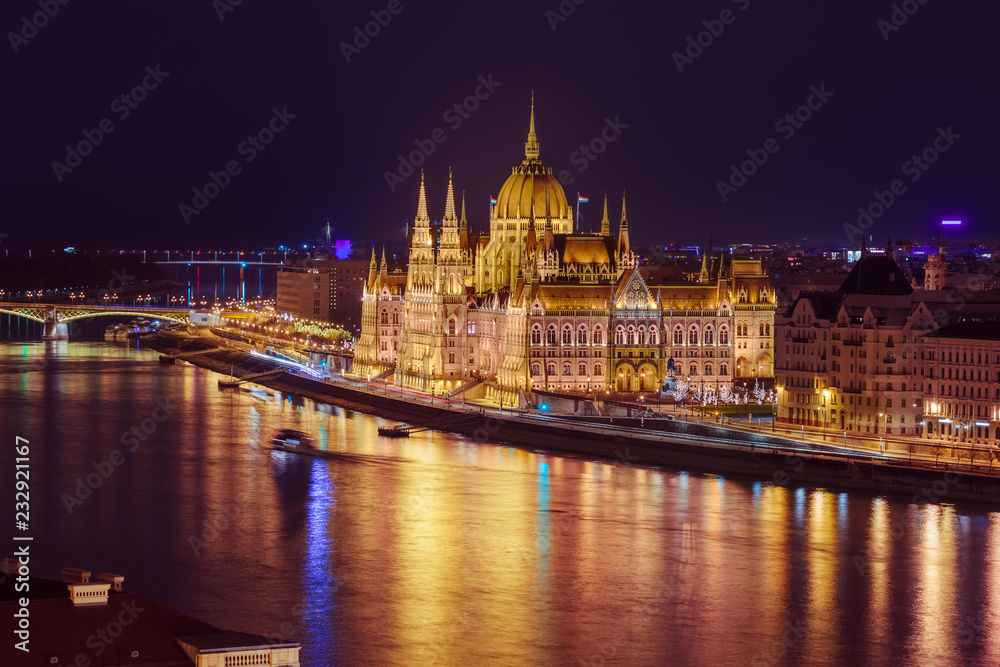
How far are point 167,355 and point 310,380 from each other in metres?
23.6

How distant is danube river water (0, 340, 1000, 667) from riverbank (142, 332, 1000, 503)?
0.90m

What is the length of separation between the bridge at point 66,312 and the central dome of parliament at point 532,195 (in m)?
46.4

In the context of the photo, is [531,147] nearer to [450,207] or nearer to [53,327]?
[450,207]

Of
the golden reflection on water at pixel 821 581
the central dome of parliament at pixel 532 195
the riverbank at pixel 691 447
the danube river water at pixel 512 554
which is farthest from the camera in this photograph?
the central dome of parliament at pixel 532 195

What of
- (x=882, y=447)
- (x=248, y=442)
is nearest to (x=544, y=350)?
(x=248, y=442)

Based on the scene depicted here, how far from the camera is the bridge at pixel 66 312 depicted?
117188 mm

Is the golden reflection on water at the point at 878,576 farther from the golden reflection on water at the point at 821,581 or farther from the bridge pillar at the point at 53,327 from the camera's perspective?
the bridge pillar at the point at 53,327

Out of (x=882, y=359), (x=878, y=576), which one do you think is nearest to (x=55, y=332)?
(x=882, y=359)

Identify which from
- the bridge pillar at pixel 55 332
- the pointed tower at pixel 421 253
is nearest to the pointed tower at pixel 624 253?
the pointed tower at pixel 421 253

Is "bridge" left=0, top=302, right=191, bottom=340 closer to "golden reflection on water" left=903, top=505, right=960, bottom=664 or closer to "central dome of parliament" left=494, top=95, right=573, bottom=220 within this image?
"central dome of parliament" left=494, top=95, right=573, bottom=220

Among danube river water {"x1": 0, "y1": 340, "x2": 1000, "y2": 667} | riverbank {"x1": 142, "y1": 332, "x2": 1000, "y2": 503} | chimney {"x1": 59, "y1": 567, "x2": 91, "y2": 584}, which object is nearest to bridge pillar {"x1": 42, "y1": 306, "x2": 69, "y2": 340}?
riverbank {"x1": 142, "y1": 332, "x2": 1000, "y2": 503}

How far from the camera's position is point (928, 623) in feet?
105

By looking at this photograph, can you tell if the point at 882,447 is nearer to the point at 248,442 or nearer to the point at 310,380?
the point at 248,442

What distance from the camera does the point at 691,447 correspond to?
52125 mm
